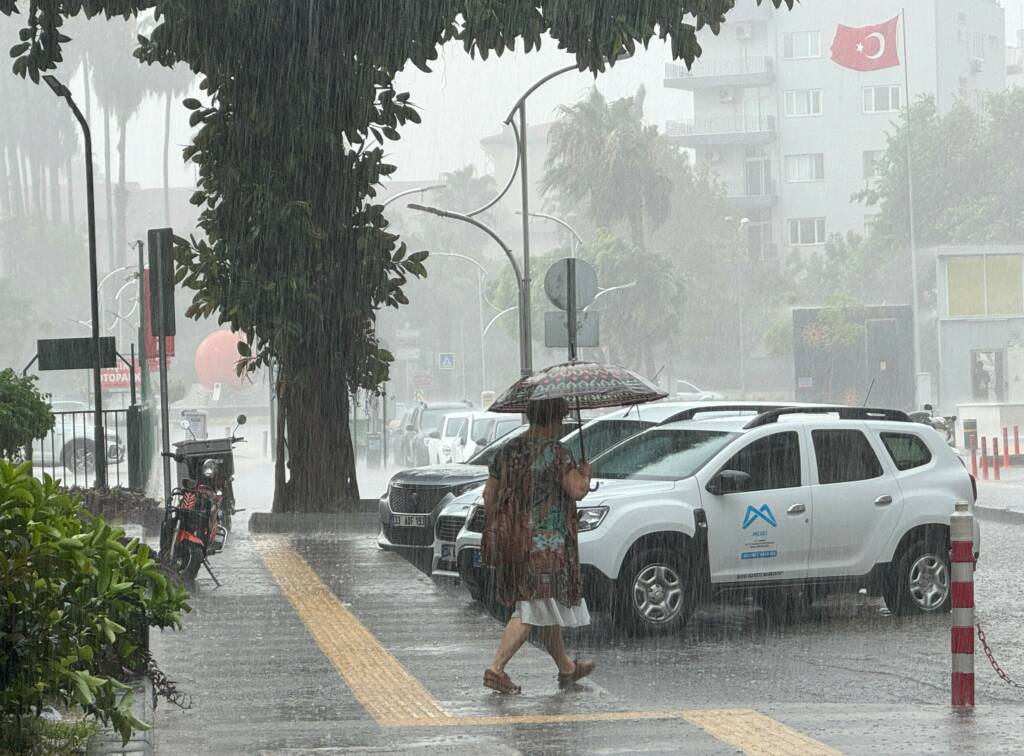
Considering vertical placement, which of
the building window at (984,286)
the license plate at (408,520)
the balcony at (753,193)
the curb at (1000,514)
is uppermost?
the balcony at (753,193)

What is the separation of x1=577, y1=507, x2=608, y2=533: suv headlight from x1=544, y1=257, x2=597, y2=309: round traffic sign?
307 inches

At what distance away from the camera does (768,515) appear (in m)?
11.9

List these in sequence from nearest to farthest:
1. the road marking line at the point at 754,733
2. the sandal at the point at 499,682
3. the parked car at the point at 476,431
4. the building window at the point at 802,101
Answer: the road marking line at the point at 754,733 < the sandal at the point at 499,682 < the parked car at the point at 476,431 < the building window at the point at 802,101

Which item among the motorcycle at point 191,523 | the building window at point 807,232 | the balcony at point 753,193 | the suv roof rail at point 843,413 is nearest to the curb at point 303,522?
the motorcycle at point 191,523

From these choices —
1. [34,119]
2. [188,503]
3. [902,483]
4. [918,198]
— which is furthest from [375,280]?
[34,119]

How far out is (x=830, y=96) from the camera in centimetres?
10331

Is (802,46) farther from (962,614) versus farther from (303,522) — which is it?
(962,614)

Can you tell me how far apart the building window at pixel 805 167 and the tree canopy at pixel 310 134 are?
8697 cm

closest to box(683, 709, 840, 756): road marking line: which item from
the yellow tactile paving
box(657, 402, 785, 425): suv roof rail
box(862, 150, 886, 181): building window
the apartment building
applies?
the yellow tactile paving

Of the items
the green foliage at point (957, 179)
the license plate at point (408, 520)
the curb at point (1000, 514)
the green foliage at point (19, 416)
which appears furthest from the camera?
the green foliage at point (957, 179)

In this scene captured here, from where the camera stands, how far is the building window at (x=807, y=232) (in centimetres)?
10462

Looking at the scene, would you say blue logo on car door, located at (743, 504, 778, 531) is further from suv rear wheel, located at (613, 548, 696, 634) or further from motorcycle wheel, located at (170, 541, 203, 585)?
motorcycle wheel, located at (170, 541, 203, 585)

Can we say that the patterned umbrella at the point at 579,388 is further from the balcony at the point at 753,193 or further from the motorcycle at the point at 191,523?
the balcony at the point at 753,193

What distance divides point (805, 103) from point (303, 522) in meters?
89.6
